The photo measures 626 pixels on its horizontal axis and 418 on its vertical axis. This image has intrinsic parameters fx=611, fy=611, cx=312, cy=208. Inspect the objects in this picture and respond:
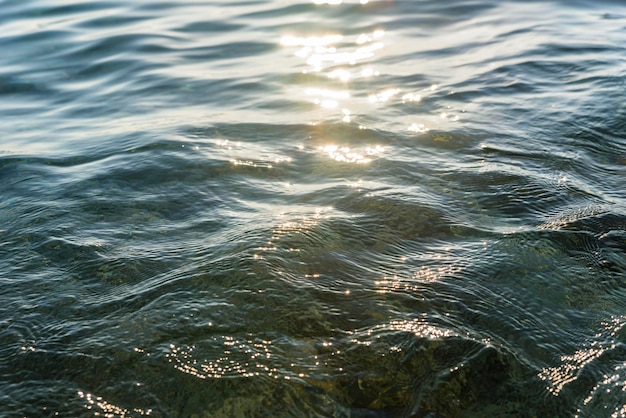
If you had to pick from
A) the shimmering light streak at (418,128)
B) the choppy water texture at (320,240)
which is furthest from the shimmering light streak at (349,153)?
the shimmering light streak at (418,128)

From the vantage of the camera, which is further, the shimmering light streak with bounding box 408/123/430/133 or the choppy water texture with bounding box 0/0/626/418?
the shimmering light streak with bounding box 408/123/430/133

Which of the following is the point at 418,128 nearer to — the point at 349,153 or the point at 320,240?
the point at 349,153

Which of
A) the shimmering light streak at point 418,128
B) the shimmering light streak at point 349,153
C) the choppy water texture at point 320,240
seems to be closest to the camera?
the choppy water texture at point 320,240

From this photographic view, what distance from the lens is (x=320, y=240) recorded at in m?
3.68

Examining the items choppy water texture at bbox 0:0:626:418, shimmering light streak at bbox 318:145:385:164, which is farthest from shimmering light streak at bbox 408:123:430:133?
shimmering light streak at bbox 318:145:385:164

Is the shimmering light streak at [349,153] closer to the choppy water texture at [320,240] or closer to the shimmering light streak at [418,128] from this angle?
the choppy water texture at [320,240]

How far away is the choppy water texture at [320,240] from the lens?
2.64 m

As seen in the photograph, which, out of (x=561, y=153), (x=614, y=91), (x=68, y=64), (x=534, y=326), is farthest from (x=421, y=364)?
(x=68, y=64)

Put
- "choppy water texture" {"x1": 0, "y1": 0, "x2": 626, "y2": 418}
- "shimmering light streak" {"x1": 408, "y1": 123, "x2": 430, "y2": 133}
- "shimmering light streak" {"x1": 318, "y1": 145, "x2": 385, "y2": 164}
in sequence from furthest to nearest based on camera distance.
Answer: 1. "shimmering light streak" {"x1": 408, "y1": 123, "x2": 430, "y2": 133}
2. "shimmering light streak" {"x1": 318, "y1": 145, "x2": 385, "y2": 164}
3. "choppy water texture" {"x1": 0, "y1": 0, "x2": 626, "y2": 418}

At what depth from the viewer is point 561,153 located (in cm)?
503

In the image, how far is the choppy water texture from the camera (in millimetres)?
2639

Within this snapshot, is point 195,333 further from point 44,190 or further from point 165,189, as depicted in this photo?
point 44,190

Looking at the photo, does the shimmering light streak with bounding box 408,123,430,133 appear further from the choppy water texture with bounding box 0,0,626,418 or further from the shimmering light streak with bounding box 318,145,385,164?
the shimmering light streak with bounding box 318,145,385,164

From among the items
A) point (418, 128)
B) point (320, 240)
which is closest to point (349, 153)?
point (418, 128)
